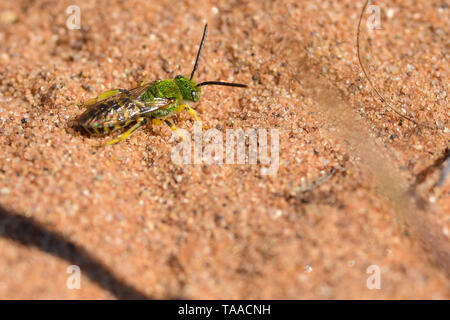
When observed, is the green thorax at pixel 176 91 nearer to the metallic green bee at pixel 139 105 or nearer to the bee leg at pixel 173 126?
the metallic green bee at pixel 139 105

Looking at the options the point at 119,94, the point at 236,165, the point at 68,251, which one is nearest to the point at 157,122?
the point at 119,94

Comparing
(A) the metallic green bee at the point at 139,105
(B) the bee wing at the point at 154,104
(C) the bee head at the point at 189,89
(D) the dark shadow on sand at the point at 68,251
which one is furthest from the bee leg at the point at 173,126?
(D) the dark shadow on sand at the point at 68,251

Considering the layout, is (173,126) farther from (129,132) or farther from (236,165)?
(236,165)

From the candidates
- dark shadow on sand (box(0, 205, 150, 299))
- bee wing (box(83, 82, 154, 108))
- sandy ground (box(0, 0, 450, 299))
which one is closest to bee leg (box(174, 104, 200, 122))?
sandy ground (box(0, 0, 450, 299))

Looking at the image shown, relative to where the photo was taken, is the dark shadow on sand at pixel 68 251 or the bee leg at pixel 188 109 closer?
the dark shadow on sand at pixel 68 251

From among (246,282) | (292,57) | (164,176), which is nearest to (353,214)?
(246,282)

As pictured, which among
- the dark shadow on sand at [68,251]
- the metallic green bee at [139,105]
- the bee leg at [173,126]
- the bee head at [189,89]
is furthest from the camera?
the bee head at [189,89]
